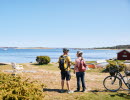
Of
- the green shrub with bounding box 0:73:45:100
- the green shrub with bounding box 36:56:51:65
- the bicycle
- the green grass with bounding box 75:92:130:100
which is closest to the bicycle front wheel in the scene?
the bicycle

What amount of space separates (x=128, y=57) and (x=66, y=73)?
32360 mm

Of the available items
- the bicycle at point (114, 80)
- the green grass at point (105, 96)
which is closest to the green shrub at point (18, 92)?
the green grass at point (105, 96)

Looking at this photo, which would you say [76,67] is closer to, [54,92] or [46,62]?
[54,92]

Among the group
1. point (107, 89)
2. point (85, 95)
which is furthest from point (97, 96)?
point (107, 89)

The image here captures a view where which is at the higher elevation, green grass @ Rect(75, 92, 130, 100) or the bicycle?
the bicycle

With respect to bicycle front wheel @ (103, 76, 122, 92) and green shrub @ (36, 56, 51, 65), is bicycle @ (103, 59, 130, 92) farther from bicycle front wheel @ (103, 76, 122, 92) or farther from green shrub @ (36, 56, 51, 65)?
green shrub @ (36, 56, 51, 65)

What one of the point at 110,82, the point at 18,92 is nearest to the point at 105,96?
the point at 110,82

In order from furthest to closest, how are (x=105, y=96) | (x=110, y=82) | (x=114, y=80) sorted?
(x=110, y=82)
(x=114, y=80)
(x=105, y=96)

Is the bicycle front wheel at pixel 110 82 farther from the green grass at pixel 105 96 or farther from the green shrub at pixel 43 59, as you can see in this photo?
the green shrub at pixel 43 59

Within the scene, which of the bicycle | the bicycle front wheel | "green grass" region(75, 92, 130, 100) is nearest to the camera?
"green grass" region(75, 92, 130, 100)

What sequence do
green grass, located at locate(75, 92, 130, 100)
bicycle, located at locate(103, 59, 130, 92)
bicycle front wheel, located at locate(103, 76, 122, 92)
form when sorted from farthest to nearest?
bicycle front wheel, located at locate(103, 76, 122, 92) < bicycle, located at locate(103, 59, 130, 92) < green grass, located at locate(75, 92, 130, 100)

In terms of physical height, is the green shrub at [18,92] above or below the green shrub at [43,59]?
above

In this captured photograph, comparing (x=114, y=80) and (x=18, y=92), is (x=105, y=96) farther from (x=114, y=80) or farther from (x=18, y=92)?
(x=18, y=92)

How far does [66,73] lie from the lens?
28.3ft
